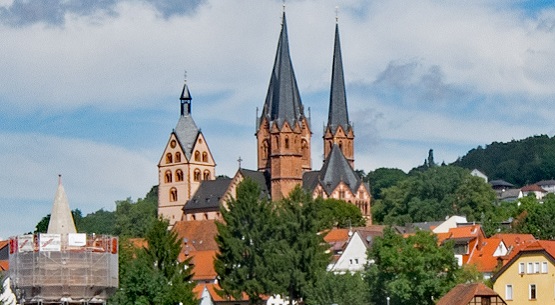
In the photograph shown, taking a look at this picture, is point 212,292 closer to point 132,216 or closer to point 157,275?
point 157,275

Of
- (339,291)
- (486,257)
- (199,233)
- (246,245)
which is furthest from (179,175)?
(339,291)

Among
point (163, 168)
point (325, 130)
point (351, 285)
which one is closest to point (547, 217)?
point (351, 285)

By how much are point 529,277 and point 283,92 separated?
77.9 m

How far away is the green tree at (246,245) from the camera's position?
85.6 meters

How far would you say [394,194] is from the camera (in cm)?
15950

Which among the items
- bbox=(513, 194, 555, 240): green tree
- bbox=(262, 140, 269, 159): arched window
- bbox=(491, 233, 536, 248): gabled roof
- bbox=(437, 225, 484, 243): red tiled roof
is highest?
bbox=(262, 140, 269, 159): arched window

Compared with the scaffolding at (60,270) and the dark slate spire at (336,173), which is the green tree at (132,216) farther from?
the scaffolding at (60,270)

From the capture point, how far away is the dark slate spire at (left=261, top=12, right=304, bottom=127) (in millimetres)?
153625

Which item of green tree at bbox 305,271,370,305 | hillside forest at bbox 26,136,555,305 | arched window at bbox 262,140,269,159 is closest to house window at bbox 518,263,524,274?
hillside forest at bbox 26,136,555,305

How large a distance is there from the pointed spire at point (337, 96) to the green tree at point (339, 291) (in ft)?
276

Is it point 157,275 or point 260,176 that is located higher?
point 260,176

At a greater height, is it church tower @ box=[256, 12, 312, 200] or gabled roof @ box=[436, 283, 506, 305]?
church tower @ box=[256, 12, 312, 200]

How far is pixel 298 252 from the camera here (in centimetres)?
8500

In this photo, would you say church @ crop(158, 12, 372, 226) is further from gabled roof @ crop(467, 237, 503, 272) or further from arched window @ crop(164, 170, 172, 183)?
gabled roof @ crop(467, 237, 503, 272)
